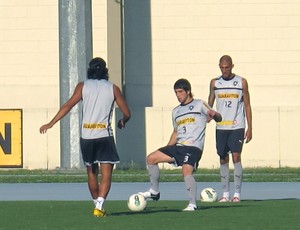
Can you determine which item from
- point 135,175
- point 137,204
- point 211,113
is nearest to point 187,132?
point 211,113

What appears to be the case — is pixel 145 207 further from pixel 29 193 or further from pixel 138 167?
pixel 138 167

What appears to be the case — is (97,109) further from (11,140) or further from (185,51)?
(185,51)

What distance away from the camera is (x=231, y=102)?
714 inches

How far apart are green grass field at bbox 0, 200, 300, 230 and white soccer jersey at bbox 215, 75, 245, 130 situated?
1.13 metres

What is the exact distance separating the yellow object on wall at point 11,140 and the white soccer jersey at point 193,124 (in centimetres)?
1378

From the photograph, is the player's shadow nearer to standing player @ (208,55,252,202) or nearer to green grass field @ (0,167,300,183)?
standing player @ (208,55,252,202)

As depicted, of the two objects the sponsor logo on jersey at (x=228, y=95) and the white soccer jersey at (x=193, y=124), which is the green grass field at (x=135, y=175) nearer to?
the sponsor logo on jersey at (x=228, y=95)

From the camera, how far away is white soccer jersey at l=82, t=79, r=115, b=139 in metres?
15.3

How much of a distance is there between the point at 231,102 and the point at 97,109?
3332 mm

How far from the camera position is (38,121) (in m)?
30.0

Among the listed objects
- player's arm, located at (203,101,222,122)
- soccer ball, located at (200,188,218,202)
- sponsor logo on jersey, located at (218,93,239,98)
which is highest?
sponsor logo on jersey, located at (218,93,239,98)

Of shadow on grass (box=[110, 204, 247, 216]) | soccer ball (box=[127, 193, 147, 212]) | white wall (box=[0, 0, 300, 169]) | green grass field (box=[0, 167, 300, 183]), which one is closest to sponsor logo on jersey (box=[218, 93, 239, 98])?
shadow on grass (box=[110, 204, 247, 216])

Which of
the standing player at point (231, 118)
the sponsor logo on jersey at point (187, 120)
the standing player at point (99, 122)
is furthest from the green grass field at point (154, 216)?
the sponsor logo on jersey at point (187, 120)

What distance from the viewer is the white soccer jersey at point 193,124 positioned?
16375 millimetres
